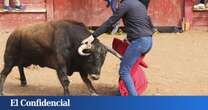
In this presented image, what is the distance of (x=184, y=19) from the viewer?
1675 cm

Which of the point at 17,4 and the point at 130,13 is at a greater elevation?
the point at 130,13

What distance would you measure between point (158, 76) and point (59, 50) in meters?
2.57

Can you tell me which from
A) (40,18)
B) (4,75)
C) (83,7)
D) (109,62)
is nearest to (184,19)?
(83,7)

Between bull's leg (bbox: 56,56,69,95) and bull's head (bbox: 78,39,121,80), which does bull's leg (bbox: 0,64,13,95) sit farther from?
bull's head (bbox: 78,39,121,80)

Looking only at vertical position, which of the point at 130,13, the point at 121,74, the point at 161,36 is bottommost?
the point at 161,36

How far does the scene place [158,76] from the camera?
36.5ft

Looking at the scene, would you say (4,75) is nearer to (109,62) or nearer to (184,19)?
(109,62)

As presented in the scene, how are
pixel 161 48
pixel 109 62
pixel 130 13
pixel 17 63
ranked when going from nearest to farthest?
pixel 130 13 → pixel 17 63 → pixel 109 62 → pixel 161 48

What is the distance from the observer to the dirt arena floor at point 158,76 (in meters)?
9.96

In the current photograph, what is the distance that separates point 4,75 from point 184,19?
790cm

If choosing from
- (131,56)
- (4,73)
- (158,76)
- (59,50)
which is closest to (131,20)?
(131,56)

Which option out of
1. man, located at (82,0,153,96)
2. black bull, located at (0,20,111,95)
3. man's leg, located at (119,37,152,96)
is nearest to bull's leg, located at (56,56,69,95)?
black bull, located at (0,20,111,95)

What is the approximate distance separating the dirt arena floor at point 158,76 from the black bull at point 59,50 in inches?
21.0

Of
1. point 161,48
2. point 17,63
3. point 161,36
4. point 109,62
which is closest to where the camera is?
point 17,63
